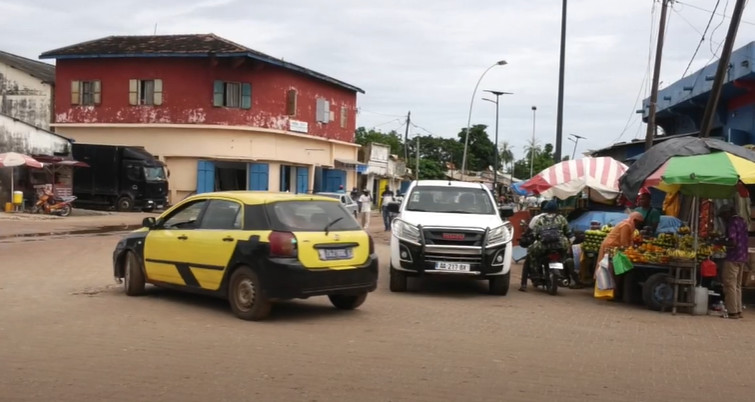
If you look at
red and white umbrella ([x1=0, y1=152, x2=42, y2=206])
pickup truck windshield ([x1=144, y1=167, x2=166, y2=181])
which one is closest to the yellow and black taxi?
red and white umbrella ([x1=0, y1=152, x2=42, y2=206])

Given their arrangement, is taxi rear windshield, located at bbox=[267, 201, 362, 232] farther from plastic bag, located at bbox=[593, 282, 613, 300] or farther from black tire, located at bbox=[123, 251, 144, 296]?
plastic bag, located at bbox=[593, 282, 613, 300]

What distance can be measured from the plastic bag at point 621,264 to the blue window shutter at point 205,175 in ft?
102

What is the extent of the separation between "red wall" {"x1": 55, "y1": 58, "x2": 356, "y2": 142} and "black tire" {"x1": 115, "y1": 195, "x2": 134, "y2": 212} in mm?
6837

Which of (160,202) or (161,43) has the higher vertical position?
(161,43)

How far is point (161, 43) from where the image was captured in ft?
137

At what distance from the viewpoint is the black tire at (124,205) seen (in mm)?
34781

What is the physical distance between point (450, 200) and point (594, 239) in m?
2.70

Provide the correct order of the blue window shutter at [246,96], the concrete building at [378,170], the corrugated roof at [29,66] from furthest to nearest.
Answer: the concrete building at [378,170] → the corrugated roof at [29,66] → the blue window shutter at [246,96]

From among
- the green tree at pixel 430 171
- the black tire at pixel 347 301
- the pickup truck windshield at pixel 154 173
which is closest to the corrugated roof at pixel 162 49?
the pickup truck windshield at pixel 154 173

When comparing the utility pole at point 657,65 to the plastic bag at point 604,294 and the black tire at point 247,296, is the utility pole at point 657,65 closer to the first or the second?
the plastic bag at point 604,294

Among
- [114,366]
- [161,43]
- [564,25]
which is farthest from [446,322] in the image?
[161,43]

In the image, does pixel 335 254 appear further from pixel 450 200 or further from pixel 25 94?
pixel 25 94

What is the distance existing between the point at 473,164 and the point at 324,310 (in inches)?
3051

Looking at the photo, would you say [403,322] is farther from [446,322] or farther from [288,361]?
[288,361]
